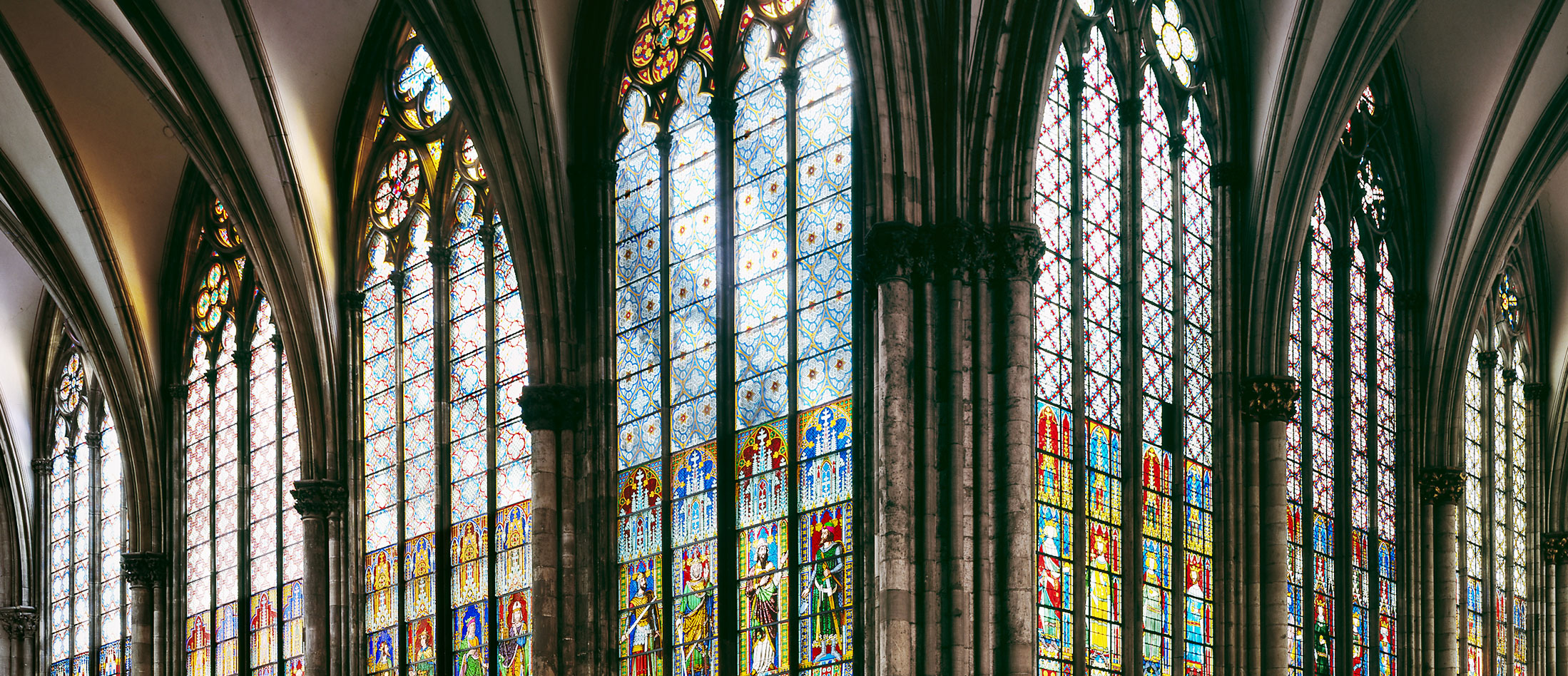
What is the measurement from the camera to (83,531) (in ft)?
102

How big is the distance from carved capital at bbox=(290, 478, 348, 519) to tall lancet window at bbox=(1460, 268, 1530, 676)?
13392 mm

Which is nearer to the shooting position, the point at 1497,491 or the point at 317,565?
the point at 317,565

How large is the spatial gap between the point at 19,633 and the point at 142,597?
5.26 metres

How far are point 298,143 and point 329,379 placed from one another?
9.12ft

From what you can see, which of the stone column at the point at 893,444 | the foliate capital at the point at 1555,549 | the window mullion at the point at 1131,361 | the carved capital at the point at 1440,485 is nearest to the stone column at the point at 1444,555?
the carved capital at the point at 1440,485

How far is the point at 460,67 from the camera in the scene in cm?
2142

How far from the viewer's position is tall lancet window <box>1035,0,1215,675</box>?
772 inches

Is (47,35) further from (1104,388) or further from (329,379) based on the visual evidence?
(1104,388)

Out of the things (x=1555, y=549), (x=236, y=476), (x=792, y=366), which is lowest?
(x=1555, y=549)

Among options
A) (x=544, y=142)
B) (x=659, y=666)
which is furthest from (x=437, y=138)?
(x=659, y=666)

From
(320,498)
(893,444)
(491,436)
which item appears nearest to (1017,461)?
(893,444)

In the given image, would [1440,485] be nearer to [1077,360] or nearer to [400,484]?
[1077,360]

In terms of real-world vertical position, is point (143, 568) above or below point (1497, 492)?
below

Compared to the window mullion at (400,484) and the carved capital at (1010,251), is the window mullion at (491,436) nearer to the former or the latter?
the window mullion at (400,484)
